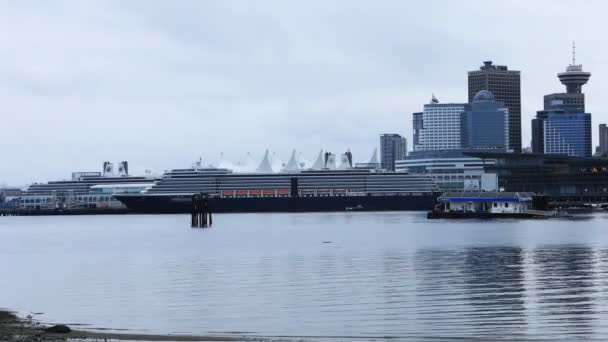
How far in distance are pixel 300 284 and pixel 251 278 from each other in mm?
4177

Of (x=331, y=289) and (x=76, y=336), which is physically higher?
(x=331, y=289)

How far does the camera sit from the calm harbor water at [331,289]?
30875 mm

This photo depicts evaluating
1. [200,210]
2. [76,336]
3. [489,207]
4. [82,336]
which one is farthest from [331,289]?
[489,207]

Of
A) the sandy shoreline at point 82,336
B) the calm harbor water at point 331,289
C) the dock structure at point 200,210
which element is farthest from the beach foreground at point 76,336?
the dock structure at point 200,210

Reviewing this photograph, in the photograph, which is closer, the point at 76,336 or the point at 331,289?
the point at 76,336

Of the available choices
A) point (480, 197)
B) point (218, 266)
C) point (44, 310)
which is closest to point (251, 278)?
point (218, 266)

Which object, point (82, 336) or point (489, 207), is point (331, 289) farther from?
point (489, 207)

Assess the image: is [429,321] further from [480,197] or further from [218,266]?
[480,197]

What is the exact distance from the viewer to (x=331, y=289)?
41.0 meters

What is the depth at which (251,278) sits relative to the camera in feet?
155

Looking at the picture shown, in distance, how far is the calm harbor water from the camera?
3088 centimetres

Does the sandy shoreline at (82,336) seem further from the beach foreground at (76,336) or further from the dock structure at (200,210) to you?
the dock structure at (200,210)

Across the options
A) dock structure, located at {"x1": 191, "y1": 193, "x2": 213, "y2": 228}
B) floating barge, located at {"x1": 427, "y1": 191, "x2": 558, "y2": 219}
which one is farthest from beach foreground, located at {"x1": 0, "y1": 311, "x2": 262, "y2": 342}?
floating barge, located at {"x1": 427, "y1": 191, "x2": 558, "y2": 219}

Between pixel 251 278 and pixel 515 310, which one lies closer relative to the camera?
pixel 515 310
